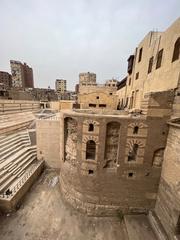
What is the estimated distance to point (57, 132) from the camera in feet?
37.4

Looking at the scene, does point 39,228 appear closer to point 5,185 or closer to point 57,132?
point 5,185

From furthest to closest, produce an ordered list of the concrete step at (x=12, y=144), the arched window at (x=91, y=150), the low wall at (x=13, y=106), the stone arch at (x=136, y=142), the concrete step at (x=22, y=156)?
the low wall at (x=13, y=106) < the concrete step at (x=12, y=144) < the concrete step at (x=22, y=156) < the arched window at (x=91, y=150) < the stone arch at (x=136, y=142)

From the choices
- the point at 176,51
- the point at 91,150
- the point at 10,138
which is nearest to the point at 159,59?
the point at 176,51

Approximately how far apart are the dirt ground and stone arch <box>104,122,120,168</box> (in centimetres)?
353

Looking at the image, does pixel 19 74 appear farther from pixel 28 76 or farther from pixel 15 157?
pixel 15 157

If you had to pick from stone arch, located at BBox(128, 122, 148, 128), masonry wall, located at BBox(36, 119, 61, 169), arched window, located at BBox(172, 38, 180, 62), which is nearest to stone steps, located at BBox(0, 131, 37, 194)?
masonry wall, located at BBox(36, 119, 61, 169)

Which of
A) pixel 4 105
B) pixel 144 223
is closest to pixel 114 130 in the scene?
pixel 144 223

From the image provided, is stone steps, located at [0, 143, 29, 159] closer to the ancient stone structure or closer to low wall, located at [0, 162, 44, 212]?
low wall, located at [0, 162, 44, 212]

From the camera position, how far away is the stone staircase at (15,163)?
796 centimetres

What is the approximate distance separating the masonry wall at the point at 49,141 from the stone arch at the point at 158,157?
328 inches

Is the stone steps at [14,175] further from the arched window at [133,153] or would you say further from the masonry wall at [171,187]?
the masonry wall at [171,187]

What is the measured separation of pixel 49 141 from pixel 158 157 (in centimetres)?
936

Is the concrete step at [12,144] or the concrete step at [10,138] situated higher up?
the concrete step at [10,138]

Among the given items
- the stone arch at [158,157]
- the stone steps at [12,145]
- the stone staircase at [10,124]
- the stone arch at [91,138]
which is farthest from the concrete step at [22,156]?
the stone arch at [158,157]
